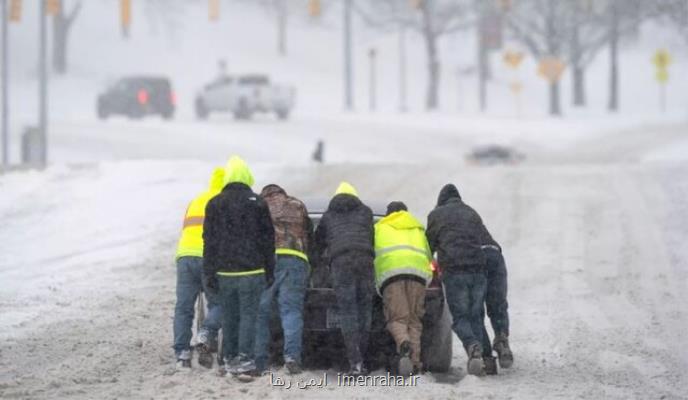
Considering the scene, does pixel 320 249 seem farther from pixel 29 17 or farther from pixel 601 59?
pixel 601 59

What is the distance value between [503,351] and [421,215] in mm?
9887

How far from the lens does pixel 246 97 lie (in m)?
54.7

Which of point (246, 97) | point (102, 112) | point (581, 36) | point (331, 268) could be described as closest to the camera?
point (331, 268)

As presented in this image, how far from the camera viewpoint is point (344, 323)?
1109 cm

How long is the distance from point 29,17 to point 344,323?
72783mm

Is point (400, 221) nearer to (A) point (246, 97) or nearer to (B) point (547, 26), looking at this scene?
(A) point (246, 97)

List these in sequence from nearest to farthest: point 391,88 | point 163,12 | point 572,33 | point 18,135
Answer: point 18,135
point 572,33
point 391,88
point 163,12

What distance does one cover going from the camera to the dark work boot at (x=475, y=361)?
11.2m

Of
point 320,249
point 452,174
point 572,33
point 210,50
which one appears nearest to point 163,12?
point 210,50

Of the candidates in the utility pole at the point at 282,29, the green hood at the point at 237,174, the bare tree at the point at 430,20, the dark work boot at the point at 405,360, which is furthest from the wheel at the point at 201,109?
the dark work boot at the point at 405,360

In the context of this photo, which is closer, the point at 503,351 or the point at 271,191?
the point at 271,191

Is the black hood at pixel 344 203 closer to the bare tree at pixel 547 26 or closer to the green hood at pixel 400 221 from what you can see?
the green hood at pixel 400 221

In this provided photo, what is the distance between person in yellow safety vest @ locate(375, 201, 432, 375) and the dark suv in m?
43.7

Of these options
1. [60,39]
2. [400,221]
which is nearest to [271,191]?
[400,221]
